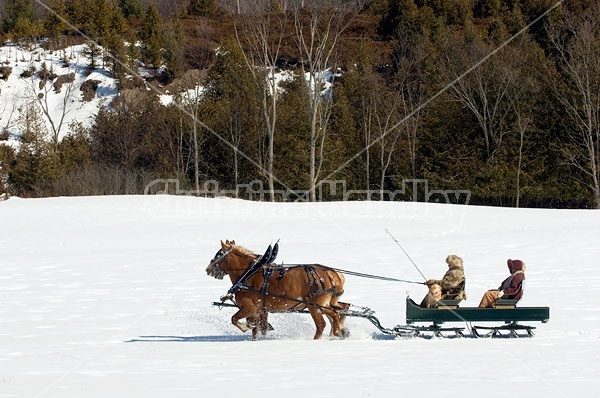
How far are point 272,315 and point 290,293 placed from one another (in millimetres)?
2782

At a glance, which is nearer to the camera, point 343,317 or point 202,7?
point 343,317

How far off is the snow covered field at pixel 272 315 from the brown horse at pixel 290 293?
0.41 meters

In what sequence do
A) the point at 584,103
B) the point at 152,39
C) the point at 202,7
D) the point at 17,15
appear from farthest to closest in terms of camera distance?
the point at 202,7 < the point at 17,15 < the point at 152,39 < the point at 584,103

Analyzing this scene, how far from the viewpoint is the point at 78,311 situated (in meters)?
15.2

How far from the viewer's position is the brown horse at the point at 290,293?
11672 millimetres

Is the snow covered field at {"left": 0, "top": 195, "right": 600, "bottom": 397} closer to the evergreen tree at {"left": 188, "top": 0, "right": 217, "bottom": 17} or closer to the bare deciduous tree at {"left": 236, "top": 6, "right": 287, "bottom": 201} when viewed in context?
the bare deciduous tree at {"left": 236, "top": 6, "right": 287, "bottom": 201}

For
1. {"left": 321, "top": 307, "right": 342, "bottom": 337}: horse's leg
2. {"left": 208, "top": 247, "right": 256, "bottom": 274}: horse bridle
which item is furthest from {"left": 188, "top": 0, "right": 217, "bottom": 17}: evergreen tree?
{"left": 321, "top": 307, "right": 342, "bottom": 337}: horse's leg

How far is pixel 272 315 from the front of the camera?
47.1ft

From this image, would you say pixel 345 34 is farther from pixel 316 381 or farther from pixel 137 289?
pixel 316 381

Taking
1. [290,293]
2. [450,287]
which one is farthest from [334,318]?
[450,287]

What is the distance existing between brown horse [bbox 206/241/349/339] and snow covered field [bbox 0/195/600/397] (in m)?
0.41

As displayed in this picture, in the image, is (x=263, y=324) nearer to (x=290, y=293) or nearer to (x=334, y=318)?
(x=290, y=293)

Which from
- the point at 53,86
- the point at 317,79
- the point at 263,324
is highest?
the point at 53,86

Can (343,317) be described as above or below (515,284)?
below
